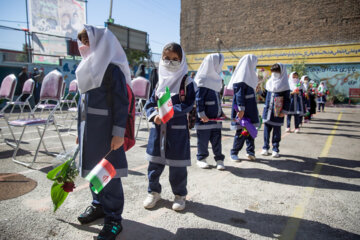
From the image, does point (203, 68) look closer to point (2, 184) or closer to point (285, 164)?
point (285, 164)

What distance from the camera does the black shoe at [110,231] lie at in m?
2.11

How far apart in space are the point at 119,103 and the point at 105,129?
10.4 inches

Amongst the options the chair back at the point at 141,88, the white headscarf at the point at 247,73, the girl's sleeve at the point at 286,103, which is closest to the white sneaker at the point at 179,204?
the white headscarf at the point at 247,73

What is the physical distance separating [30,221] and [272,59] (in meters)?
27.3

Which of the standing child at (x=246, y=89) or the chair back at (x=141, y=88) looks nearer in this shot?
the standing child at (x=246, y=89)

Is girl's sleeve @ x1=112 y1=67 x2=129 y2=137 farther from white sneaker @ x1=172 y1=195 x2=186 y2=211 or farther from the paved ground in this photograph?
white sneaker @ x1=172 y1=195 x2=186 y2=211

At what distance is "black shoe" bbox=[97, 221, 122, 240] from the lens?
211 centimetres

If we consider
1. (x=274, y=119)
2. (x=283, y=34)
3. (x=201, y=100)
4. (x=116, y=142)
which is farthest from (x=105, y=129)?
(x=283, y=34)

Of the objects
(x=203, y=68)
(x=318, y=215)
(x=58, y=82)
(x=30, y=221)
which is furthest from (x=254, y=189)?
(x=58, y=82)

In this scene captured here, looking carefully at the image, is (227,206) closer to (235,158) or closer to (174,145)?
(174,145)

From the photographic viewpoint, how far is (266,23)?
1068 inches

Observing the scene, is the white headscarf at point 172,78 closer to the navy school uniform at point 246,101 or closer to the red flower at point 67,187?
the red flower at point 67,187

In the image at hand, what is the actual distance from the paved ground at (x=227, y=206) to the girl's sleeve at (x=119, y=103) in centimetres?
81

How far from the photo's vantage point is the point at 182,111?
269 centimetres
